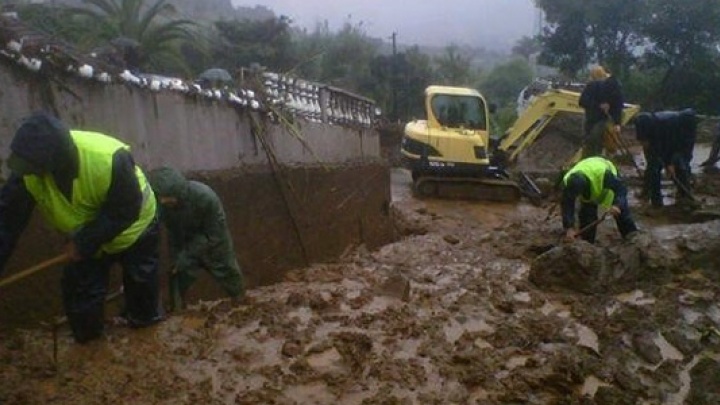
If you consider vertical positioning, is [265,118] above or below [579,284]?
above

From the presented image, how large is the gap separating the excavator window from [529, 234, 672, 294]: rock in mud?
24.1 feet

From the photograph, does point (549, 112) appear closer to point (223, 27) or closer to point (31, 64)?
Answer: point (31, 64)

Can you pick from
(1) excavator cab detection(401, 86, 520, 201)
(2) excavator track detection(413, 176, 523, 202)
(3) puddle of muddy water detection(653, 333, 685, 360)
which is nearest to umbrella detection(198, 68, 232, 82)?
(3) puddle of muddy water detection(653, 333, 685, 360)

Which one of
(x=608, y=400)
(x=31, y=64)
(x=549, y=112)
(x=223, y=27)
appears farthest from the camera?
(x=223, y=27)

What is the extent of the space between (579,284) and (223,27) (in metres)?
19.1

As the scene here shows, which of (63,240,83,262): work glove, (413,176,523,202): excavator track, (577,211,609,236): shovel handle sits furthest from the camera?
(413,176,523,202): excavator track

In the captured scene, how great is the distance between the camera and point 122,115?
567 centimetres

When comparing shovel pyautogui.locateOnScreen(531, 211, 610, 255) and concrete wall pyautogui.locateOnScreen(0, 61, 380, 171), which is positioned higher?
concrete wall pyautogui.locateOnScreen(0, 61, 380, 171)

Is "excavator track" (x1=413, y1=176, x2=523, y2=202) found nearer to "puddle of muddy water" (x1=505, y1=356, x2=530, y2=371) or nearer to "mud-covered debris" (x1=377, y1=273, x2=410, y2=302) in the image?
"mud-covered debris" (x1=377, y1=273, x2=410, y2=302)

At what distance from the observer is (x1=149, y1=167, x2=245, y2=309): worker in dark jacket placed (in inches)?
200

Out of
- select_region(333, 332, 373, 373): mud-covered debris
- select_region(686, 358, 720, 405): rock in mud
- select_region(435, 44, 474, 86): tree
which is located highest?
select_region(435, 44, 474, 86): tree

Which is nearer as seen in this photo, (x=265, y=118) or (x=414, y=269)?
(x=414, y=269)

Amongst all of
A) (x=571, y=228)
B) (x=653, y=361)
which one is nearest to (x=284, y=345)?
(x=653, y=361)

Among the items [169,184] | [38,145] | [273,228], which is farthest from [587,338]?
[273,228]
